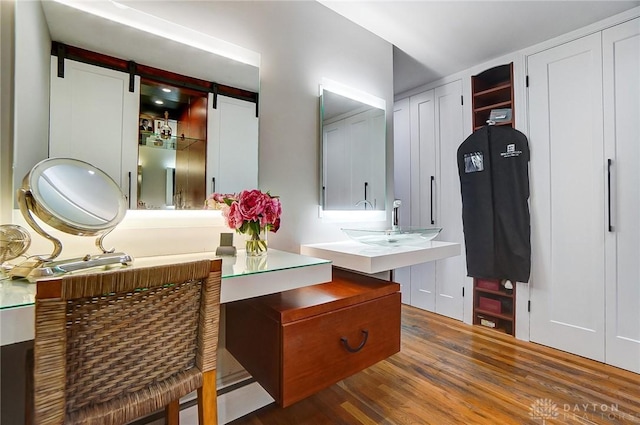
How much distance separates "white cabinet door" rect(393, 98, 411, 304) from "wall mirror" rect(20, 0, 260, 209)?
2211 millimetres

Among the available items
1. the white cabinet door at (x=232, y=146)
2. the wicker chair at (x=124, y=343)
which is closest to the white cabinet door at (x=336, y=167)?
the white cabinet door at (x=232, y=146)

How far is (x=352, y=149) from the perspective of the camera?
7.14ft

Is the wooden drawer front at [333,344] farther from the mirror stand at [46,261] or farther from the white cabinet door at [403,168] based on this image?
the white cabinet door at [403,168]

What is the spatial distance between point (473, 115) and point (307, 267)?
250 centimetres

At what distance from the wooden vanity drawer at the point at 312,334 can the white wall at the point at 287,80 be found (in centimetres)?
47

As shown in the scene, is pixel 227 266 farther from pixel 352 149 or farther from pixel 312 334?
pixel 352 149

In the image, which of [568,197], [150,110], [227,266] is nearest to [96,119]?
[150,110]

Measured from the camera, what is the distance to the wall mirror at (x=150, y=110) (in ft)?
3.85

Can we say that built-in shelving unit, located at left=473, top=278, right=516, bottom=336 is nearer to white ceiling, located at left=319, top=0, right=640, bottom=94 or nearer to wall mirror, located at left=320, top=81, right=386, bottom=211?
wall mirror, located at left=320, top=81, right=386, bottom=211

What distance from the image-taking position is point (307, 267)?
1.21 m

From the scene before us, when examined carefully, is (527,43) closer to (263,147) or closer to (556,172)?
(556,172)

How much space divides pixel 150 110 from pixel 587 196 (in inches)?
115

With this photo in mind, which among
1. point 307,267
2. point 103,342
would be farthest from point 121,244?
point 307,267

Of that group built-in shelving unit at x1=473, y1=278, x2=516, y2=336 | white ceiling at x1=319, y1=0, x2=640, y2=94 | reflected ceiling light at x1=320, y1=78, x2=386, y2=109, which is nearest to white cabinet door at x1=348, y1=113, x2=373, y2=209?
reflected ceiling light at x1=320, y1=78, x2=386, y2=109
